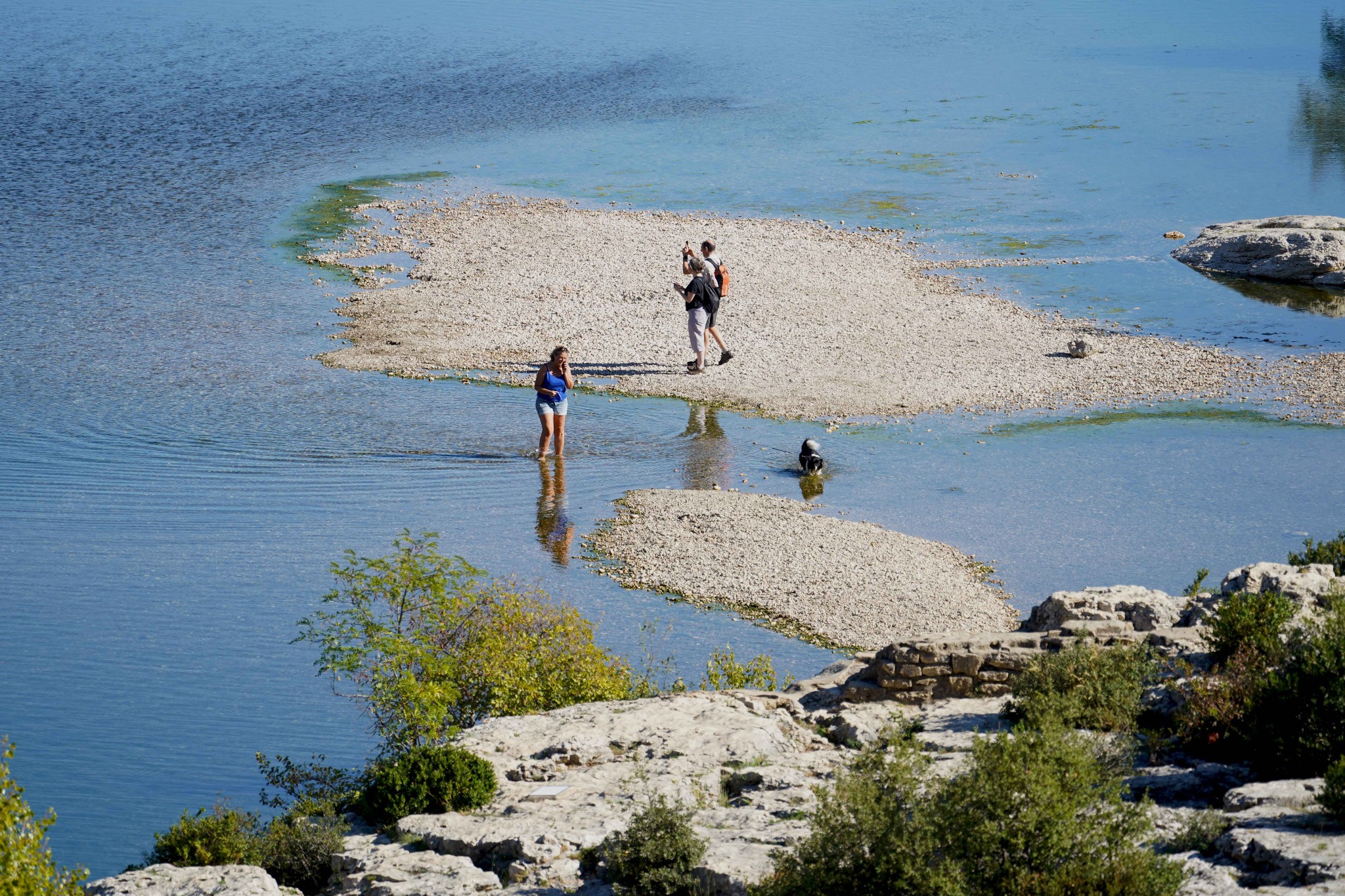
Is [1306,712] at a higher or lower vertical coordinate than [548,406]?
lower

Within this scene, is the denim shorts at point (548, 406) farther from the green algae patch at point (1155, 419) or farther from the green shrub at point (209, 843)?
the green shrub at point (209, 843)

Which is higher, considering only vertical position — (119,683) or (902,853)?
(902,853)

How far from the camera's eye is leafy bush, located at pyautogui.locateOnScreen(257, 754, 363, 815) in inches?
597

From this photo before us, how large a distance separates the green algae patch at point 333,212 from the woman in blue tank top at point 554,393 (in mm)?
15682

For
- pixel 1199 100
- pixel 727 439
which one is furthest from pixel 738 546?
pixel 1199 100

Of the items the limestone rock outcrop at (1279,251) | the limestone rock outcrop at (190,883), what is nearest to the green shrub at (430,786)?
the limestone rock outcrop at (190,883)

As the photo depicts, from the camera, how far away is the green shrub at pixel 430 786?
13336mm

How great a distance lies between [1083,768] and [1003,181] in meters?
47.5

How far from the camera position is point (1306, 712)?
11531 mm

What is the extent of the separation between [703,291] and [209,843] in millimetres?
19414

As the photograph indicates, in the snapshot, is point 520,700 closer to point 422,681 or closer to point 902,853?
point 422,681

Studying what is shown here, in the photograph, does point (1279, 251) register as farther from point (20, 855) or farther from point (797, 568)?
point (20, 855)

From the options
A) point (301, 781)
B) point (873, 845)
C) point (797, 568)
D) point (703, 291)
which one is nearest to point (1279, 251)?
point (703, 291)

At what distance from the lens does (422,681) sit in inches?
643
